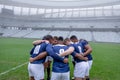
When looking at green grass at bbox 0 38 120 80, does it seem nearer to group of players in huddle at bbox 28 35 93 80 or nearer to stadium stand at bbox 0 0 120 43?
group of players in huddle at bbox 28 35 93 80

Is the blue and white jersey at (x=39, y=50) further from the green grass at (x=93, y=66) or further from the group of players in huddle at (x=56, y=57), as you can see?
the green grass at (x=93, y=66)

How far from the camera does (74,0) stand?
72438 mm

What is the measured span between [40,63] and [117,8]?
64.8 m

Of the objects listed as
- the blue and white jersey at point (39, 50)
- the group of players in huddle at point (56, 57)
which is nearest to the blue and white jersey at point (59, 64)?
the group of players in huddle at point (56, 57)

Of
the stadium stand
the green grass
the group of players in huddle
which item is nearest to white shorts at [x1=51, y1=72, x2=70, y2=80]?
the group of players in huddle

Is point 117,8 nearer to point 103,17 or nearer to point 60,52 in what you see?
point 103,17

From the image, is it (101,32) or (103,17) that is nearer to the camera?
(101,32)

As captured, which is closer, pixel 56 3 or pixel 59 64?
pixel 59 64

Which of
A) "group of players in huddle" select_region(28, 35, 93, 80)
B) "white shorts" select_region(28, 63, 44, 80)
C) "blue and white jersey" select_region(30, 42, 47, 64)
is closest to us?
"group of players in huddle" select_region(28, 35, 93, 80)

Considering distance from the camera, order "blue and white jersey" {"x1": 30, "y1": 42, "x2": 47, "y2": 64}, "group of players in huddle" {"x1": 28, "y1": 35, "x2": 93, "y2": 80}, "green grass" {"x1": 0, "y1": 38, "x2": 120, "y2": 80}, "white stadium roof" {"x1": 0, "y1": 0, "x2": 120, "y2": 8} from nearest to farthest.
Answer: "group of players in huddle" {"x1": 28, "y1": 35, "x2": 93, "y2": 80}
"blue and white jersey" {"x1": 30, "y1": 42, "x2": 47, "y2": 64}
"green grass" {"x1": 0, "y1": 38, "x2": 120, "y2": 80}
"white stadium roof" {"x1": 0, "y1": 0, "x2": 120, "y2": 8}

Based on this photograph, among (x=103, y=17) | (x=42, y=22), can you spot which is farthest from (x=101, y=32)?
(x=42, y=22)

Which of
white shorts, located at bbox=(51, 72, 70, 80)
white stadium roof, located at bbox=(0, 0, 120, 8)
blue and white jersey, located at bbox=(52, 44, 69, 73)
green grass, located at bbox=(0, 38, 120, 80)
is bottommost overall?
green grass, located at bbox=(0, 38, 120, 80)

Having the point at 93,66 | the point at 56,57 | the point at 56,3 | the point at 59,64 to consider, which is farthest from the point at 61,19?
the point at 56,57

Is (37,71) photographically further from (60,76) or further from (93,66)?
(93,66)
